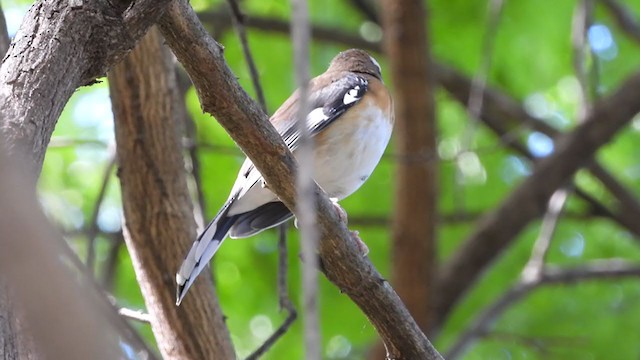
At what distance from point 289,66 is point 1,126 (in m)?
5.29

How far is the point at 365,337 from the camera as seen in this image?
7812 mm

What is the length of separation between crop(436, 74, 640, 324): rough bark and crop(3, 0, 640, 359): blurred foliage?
16.7 inches

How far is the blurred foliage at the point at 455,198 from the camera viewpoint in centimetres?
761

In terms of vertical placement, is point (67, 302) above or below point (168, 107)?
below

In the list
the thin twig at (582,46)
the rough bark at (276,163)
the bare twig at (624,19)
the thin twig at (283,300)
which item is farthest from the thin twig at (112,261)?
the bare twig at (624,19)

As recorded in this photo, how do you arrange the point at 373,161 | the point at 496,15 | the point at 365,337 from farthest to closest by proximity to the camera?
the point at 365,337 < the point at 496,15 < the point at 373,161

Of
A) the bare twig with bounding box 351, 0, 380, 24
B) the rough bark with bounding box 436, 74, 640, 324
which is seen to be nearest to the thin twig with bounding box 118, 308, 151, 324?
the rough bark with bounding box 436, 74, 640, 324

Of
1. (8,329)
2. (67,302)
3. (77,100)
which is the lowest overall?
(67,302)

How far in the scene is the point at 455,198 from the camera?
789 centimetres

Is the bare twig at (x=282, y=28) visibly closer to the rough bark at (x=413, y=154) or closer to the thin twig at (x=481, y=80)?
the rough bark at (x=413, y=154)

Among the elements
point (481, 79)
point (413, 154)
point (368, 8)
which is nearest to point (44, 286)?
point (413, 154)

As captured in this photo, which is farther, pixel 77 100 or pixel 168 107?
pixel 77 100

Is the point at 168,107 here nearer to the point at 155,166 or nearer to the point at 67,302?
the point at 155,166

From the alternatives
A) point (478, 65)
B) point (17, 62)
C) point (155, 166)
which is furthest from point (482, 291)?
point (17, 62)
